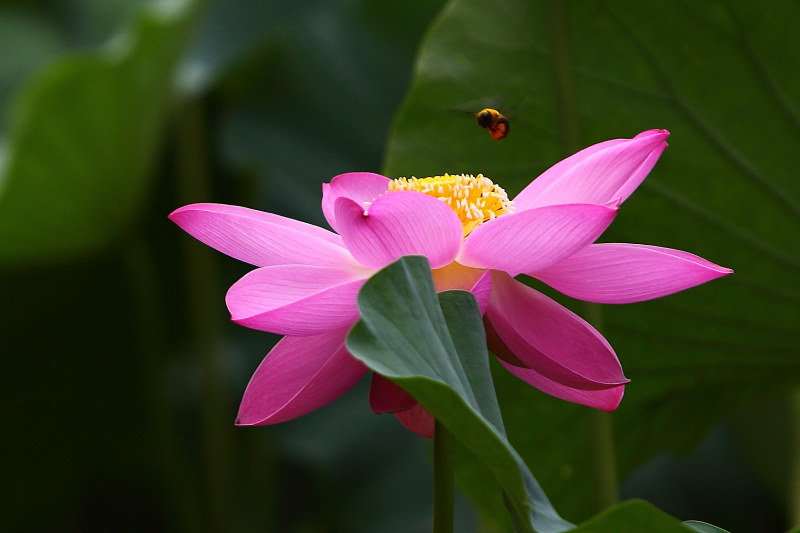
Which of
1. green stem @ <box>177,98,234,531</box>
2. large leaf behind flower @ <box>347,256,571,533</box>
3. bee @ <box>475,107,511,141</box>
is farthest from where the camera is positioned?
green stem @ <box>177,98,234,531</box>

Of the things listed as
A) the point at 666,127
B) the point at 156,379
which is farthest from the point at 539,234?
the point at 156,379

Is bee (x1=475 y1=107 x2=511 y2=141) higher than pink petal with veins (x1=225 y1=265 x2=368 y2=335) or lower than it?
higher

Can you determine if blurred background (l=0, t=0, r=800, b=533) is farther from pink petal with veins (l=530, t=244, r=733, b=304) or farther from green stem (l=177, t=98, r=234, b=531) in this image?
pink petal with veins (l=530, t=244, r=733, b=304)

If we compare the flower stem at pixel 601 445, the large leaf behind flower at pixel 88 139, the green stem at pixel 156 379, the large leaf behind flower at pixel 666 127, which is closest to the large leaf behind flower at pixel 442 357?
the flower stem at pixel 601 445

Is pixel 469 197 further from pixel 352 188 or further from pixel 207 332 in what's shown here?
pixel 207 332

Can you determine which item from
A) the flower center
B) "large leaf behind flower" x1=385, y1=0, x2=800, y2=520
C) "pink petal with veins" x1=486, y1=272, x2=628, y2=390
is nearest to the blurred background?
"large leaf behind flower" x1=385, y1=0, x2=800, y2=520

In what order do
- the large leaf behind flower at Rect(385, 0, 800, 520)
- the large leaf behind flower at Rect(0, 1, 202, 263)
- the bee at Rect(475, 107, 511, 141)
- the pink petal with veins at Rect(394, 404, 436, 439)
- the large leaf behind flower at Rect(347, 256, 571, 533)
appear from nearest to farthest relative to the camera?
the large leaf behind flower at Rect(347, 256, 571, 533), the pink petal with veins at Rect(394, 404, 436, 439), the bee at Rect(475, 107, 511, 141), the large leaf behind flower at Rect(385, 0, 800, 520), the large leaf behind flower at Rect(0, 1, 202, 263)

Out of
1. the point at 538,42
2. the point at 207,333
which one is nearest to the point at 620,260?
the point at 538,42
